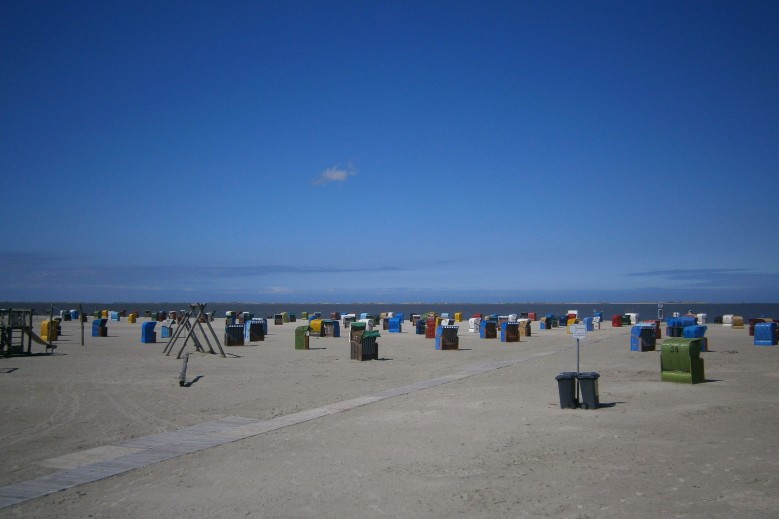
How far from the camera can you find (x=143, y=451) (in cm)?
922

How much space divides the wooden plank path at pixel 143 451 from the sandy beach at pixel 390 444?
51mm

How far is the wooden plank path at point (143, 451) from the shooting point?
745 cm

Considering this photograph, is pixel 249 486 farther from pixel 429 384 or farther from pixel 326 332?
pixel 326 332

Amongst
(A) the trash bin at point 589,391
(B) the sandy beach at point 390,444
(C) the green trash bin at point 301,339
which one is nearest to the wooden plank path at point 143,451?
(B) the sandy beach at point 390,444

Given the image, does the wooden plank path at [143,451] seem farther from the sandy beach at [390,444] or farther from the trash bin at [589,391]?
the trash bin at [589,391]

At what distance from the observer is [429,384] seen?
1673cm

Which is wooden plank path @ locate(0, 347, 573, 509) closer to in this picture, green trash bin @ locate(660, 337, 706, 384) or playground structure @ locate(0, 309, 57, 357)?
green trash bin @ locate(660, 337, 706, 384)

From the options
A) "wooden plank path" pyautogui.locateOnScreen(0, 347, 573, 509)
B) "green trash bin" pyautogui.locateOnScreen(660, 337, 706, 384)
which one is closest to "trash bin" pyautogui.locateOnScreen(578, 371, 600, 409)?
"wooden plank path" pyautogui.locateOnScreen(0, 347, 573, 509)

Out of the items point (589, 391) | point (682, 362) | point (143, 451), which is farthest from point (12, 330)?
point (682, 362)

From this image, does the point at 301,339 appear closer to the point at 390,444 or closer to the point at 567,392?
the point at 567,392

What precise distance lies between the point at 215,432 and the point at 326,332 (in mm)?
30154

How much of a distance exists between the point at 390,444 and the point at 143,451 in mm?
3860

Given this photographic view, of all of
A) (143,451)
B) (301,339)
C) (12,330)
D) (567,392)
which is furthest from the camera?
(301,339)

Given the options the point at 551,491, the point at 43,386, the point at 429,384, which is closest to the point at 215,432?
the point at 551,491
